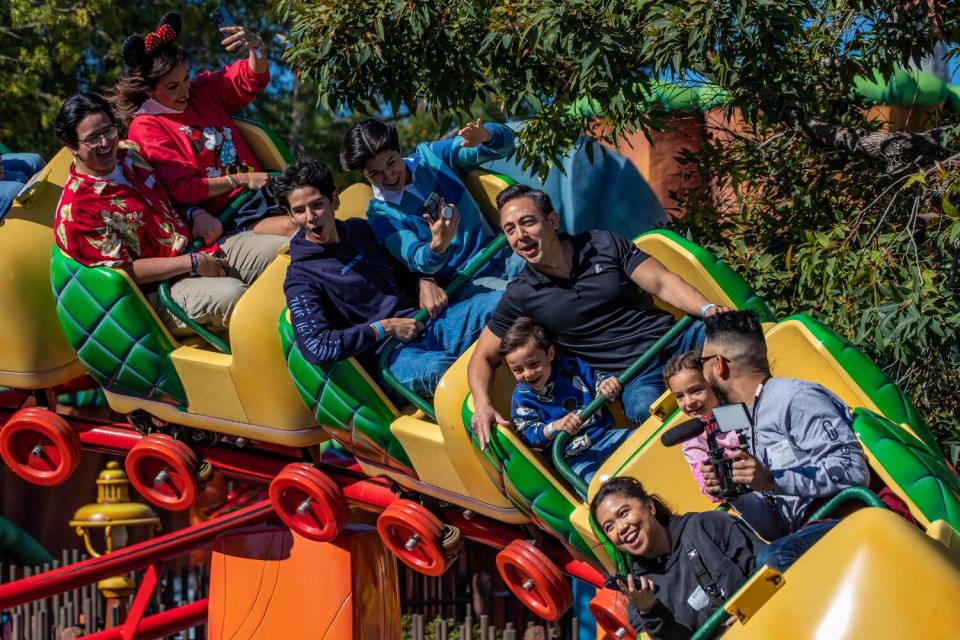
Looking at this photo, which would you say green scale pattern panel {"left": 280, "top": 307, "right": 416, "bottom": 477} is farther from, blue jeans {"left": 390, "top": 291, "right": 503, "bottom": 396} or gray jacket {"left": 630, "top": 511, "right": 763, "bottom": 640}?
gray jacket {"left": 630, "top": 511, "right": 763, "bottom": 640}

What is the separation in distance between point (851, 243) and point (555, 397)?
132cm

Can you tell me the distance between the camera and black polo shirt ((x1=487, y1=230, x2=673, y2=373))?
11.6ft

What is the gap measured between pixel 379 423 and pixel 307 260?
540 millimetres

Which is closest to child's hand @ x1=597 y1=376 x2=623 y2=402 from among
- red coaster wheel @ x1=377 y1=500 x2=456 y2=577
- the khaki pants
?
red coaster wheel @ x1=377 y1=500 x2=456 y2=577

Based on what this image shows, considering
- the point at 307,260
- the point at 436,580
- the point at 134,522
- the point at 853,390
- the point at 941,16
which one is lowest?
the point at 436,580

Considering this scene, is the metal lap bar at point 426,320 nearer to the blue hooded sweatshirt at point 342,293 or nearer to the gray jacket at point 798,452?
the blue hooded sweatshirt at point 342,293

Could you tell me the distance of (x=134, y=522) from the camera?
7.12 m

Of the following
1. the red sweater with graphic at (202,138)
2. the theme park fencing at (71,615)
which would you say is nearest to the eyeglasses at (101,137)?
the red sweater with graphic at (202,138)

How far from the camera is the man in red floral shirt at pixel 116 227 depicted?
4.31 metres

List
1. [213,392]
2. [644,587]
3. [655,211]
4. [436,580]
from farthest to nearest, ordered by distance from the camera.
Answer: [655,211] < [436,580] < [213,392] < [644,587]

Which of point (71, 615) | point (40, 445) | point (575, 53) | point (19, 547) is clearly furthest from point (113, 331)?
point (19, 547)

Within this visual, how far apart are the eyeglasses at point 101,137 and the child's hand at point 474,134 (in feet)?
3.71

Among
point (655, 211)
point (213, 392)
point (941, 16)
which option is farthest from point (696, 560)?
point (655, 211)

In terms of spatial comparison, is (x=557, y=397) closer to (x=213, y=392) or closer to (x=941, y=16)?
(x=213, y=392)
